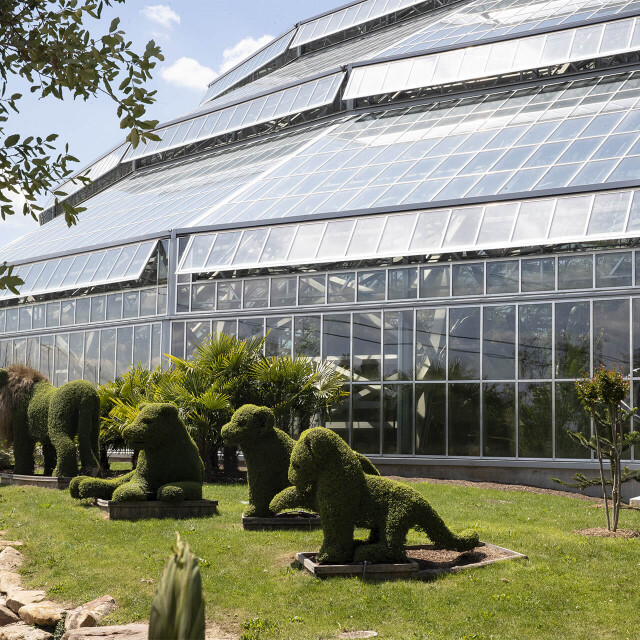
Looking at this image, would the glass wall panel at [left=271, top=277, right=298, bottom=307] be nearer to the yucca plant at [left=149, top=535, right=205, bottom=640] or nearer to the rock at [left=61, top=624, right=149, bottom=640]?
the rock at [left=61, top=624, right=149, bottom=640]

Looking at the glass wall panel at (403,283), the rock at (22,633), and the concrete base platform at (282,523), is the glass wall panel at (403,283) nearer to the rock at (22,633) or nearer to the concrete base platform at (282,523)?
the concrete base platform at (282,523)

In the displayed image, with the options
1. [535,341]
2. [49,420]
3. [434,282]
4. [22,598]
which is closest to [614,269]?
[535,341]

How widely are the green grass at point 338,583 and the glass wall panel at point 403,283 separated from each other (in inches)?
320

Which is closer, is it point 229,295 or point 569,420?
point 569,420

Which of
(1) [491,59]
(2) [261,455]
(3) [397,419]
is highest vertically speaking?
(1) [491,59]

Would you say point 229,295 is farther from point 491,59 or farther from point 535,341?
point 491,59

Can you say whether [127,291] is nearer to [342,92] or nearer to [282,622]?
[342,92]

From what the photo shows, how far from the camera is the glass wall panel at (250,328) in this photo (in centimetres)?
2153

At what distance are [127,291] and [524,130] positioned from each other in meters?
12.8

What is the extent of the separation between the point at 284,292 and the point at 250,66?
1250 inches

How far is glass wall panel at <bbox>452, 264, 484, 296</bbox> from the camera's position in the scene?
19109 mm

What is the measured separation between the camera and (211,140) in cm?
3638

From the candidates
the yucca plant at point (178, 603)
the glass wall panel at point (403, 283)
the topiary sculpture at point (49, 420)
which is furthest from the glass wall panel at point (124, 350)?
the yucca plant at point (178, 603)

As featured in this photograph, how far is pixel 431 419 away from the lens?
63.3ft
